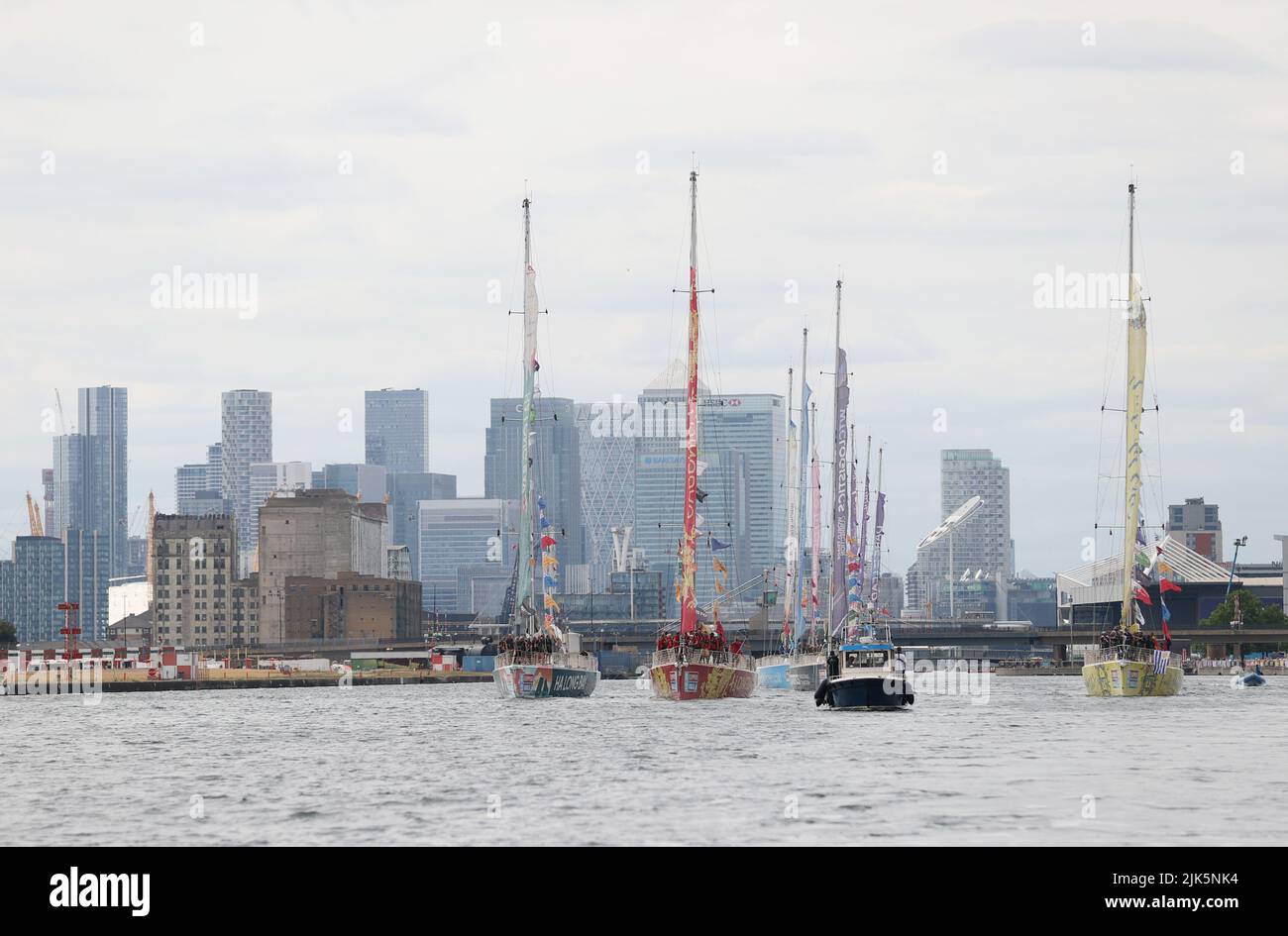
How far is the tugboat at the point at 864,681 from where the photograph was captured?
103m

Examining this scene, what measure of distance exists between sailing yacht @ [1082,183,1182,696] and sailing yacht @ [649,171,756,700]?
23786mm

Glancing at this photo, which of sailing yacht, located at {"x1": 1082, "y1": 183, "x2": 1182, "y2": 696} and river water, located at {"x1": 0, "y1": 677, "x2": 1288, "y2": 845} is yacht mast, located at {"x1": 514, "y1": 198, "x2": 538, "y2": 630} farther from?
sailing yacht, located at {"x1": 1082, "y1": 183, "x2": 1182, "y2": 696}

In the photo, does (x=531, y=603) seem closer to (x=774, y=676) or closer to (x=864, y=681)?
(x=864, y=681)

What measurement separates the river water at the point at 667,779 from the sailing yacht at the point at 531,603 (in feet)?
38.0

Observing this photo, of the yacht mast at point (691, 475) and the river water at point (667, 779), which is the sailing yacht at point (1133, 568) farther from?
the yacht mast at point (691, 475)

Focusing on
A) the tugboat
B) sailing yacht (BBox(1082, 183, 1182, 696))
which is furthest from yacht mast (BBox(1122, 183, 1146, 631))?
the tugboat

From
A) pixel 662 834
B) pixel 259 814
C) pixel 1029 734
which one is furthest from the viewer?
pixel 1029 734

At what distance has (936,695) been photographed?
154 m

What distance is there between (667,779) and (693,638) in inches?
1885

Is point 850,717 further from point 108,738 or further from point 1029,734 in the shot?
point 108,738

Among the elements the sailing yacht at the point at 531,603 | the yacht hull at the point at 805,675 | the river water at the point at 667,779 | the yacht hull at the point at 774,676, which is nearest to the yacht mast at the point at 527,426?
the sailing yacht at the point at 531,603

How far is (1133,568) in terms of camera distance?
12188 cm
